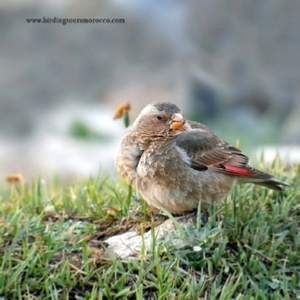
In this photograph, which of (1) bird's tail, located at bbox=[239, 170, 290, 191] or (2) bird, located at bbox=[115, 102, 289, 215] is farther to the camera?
(1) bird's tail, located at bbox=[239, 170, 290, 191]

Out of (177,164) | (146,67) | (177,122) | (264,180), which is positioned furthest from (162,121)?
(146,67)

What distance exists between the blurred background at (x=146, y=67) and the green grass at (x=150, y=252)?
5.70 meters

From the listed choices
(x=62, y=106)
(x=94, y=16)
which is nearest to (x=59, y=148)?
(x=62, y=106)

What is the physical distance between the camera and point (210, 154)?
4.73m

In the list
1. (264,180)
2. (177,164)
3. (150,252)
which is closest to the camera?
(150,252)

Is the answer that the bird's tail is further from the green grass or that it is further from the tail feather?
the green grass

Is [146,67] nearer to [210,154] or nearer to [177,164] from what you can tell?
[210,154]

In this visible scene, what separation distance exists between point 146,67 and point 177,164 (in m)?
8.56

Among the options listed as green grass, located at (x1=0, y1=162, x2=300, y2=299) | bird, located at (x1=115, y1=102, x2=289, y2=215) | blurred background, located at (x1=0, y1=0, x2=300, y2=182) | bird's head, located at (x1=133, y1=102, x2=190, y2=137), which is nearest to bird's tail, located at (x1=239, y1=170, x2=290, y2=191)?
bird, located at (x1=115, y1=102, x2=289, y2=215)

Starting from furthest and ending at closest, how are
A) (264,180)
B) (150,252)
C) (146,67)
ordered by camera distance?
(146,67), (264,180), (150,252)

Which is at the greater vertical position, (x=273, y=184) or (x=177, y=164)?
(x=177, y=164)

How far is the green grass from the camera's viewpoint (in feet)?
13.4

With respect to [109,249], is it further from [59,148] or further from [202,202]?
[59,148]

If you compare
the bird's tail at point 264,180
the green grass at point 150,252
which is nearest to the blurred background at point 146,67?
the green grass at point 150,252
